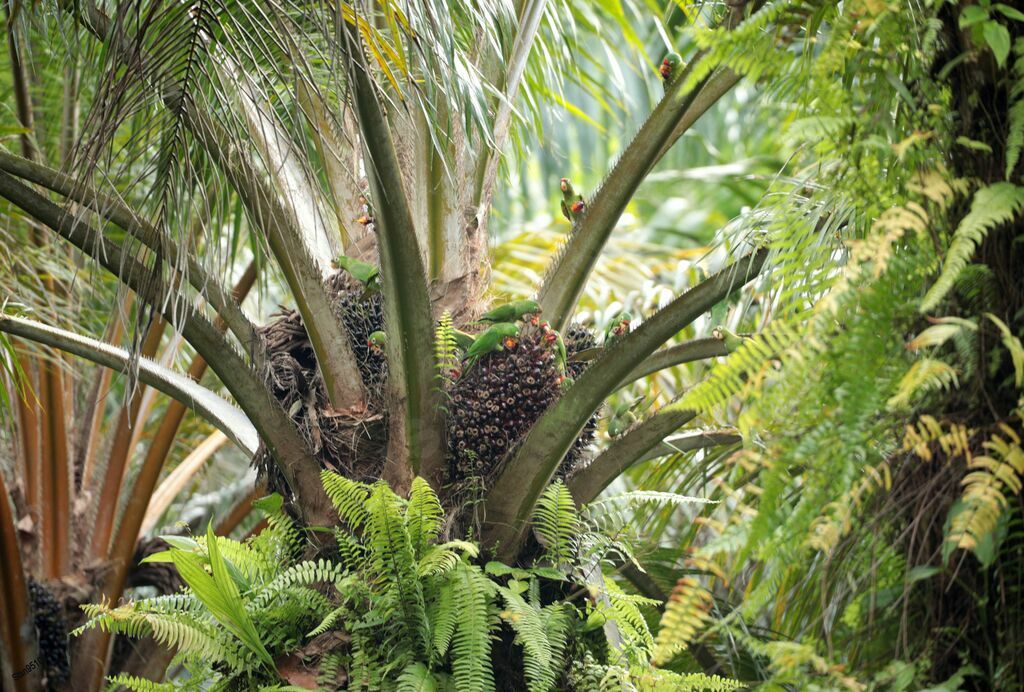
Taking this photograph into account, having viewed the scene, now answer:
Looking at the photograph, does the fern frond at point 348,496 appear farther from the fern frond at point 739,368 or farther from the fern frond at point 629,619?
the fern frond at point 739,368

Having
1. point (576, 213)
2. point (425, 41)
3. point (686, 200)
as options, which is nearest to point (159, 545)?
point (576, 213)

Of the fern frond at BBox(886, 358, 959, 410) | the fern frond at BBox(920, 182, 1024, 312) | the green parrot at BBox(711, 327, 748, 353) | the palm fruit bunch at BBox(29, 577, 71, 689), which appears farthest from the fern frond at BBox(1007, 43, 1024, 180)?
the palm fruit bunch at BBox(29, 577, 71, 689)

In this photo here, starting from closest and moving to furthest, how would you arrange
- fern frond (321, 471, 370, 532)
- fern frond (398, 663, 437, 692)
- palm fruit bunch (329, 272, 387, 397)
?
fern frond (398, 663, 437, 692)
fern frond (321, 471, 370, 532)
palm fruit bunch (329, 272, 387, 397)

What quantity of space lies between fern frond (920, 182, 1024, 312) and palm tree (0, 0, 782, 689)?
→ 2.78ft

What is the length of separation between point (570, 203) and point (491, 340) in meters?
0.72

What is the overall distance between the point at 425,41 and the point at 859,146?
4.05 ft

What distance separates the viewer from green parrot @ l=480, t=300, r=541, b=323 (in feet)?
9.39

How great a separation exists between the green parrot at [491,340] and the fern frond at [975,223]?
1.54 metres

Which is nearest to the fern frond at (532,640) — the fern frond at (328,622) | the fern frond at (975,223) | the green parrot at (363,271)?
the fern frond at (328,622)

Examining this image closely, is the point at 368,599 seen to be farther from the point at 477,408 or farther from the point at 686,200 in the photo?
the point at 686,200

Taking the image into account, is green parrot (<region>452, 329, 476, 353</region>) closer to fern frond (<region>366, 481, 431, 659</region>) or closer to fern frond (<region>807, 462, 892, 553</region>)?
fern frond (<region>366, 481, 431, 659</region>)

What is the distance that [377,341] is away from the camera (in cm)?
298

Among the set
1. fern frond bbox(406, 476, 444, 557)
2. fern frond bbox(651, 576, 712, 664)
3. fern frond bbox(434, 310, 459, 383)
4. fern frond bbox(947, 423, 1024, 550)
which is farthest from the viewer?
fern frond bbox(434, 310, 459, 383)

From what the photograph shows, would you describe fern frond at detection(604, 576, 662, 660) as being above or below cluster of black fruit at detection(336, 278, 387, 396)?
below
